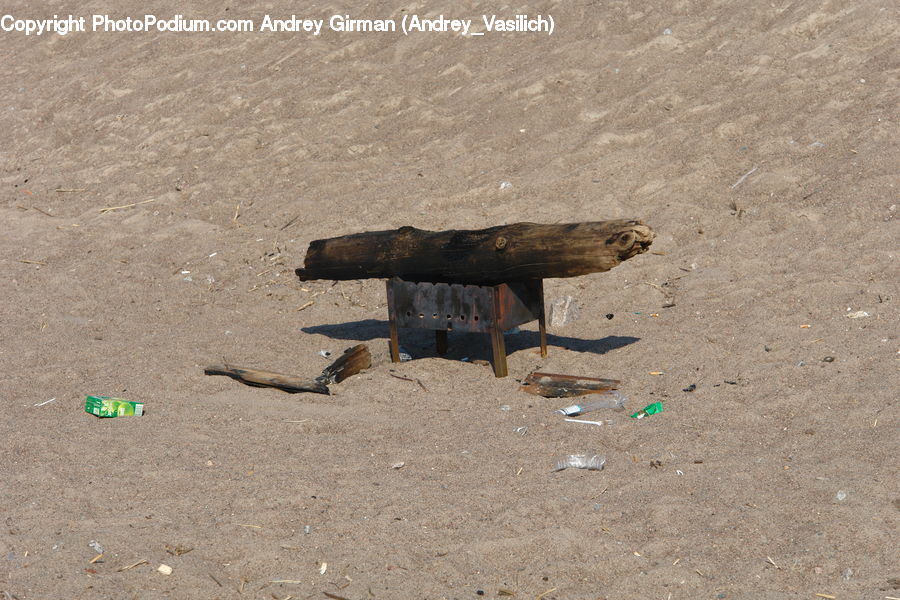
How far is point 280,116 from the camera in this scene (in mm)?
11133

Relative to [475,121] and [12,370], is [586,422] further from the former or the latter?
[475,121]

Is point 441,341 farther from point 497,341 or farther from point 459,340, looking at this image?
point 497,341

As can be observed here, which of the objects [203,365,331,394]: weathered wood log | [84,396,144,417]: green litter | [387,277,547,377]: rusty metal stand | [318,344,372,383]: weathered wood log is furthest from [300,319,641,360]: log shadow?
[84,396,144,417]: green litter

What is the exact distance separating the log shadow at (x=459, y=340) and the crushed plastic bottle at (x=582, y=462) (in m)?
1.87

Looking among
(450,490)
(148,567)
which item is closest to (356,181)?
(450,490)

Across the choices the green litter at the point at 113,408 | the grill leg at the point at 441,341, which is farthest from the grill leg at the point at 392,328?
Answer: the green litter at the point at 113,408

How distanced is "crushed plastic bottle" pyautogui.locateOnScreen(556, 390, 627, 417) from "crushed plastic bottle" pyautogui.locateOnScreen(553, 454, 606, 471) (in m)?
0.69

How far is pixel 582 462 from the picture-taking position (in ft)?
15.5

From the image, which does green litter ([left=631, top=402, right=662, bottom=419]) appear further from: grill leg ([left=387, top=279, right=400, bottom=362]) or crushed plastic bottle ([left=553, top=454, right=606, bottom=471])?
grill leg ([left=387, top=279, right=400, bottom=362])

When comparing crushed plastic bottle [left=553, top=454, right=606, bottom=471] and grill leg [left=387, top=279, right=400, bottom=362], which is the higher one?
grill leg [left=387, top=279, right=400, bottom=362]

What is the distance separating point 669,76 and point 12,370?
7186mm

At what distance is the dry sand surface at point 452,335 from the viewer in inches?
153

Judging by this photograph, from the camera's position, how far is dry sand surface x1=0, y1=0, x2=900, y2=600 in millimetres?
3883

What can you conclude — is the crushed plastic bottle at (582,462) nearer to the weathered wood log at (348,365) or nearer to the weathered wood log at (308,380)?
the weathered wood log at (308,380)
